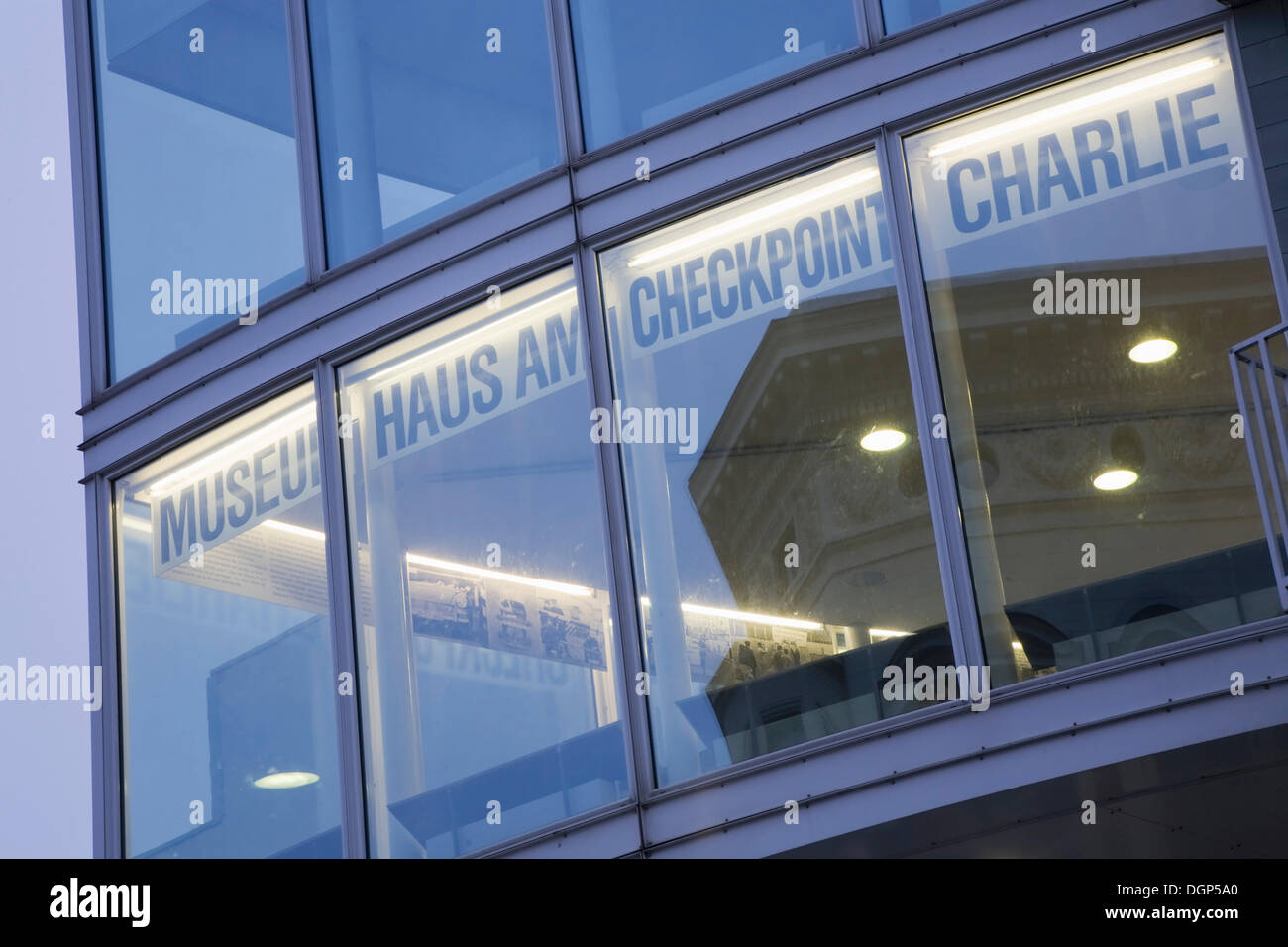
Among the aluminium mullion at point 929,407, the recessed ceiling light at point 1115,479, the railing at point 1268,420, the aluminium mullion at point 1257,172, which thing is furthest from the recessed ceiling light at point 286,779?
the aluminium mullion at point 1257,172

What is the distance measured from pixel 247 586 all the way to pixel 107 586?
119 cm

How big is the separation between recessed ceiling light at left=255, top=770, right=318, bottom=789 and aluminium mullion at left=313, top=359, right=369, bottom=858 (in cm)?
27

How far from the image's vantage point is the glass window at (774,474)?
8820 mm

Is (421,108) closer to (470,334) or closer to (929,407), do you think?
(470,334)

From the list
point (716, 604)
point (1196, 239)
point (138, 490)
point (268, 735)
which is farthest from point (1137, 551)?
point (138, 490)

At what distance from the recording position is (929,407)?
347 inches

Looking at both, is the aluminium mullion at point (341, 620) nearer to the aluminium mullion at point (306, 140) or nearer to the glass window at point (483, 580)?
the glass window at point (483, 580)

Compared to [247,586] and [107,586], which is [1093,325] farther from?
[107,586]

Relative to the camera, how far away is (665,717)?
30.0 ft

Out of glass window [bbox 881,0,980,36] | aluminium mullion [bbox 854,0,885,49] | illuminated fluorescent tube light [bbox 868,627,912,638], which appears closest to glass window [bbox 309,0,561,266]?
aluminium mullion [bbox 854,0,885,49]

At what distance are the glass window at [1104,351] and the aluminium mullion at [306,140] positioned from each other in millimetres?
3835

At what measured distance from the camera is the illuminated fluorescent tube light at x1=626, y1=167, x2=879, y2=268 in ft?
30.8
